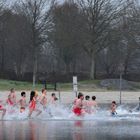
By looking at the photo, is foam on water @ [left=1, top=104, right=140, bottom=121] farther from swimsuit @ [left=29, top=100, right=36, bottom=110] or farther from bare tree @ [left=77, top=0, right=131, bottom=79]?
bare tree @ [left=77, top=0, right=131, bottom=79]

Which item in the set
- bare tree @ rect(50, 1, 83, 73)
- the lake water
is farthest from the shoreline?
bare tree @ rect(50, 1, 83, 73)

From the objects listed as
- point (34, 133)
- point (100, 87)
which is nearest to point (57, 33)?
point (100, 87)

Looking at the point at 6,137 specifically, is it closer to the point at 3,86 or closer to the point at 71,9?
the point at 3,86

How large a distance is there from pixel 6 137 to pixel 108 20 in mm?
49511

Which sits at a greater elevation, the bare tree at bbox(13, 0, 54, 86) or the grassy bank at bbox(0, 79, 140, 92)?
the bare tree at bbox(13, 0, 54, 86)

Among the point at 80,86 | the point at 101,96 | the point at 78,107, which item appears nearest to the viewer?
the point at 78,107

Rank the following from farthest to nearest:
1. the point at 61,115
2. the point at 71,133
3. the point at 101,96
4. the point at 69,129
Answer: the point at 101,96
the point at 61,115
the point at 69,129
the point at 71,133

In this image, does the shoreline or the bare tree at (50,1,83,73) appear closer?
the shoreline

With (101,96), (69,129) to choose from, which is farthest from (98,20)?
(69,129)

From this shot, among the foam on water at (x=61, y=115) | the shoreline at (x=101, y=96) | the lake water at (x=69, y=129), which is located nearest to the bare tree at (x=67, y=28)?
the shoreline at (x=101, y=96)

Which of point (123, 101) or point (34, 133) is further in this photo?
point (123, 101)

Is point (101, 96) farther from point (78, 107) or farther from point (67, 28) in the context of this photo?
point (78, 107)

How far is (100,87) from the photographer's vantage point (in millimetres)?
60688

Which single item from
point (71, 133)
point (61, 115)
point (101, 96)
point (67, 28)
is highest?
point (67, 28)
